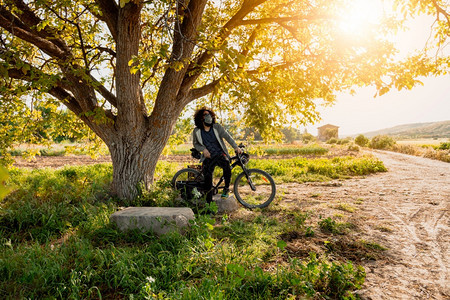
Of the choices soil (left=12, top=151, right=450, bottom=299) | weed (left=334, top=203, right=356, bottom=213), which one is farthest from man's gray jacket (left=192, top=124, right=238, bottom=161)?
weed (left=334, top=203, right=356, bottom=213)

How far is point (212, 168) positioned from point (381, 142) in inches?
1096

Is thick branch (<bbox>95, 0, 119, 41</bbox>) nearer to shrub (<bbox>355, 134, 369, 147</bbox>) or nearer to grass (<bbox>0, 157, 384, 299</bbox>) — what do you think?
grass (<bbox>0, 157, 384, 299</bbox>)

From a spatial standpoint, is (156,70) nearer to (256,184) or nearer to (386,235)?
(256,184)

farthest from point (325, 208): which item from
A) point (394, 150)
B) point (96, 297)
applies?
point (394, 150)

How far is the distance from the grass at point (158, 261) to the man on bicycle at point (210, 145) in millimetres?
945

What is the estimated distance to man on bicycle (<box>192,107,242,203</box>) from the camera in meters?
5.57

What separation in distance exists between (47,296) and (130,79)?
4.26 metres

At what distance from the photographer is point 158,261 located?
3338mm

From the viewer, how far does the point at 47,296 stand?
2.71m

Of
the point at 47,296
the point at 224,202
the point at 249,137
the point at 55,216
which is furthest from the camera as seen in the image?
the point at 249,137

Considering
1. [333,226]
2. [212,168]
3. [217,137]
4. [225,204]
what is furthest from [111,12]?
[333,226]

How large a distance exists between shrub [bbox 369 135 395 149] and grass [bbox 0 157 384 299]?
86.9 ft

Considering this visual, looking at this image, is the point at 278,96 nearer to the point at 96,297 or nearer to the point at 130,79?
the point at 130,79

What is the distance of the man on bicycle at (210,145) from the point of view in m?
5.57
